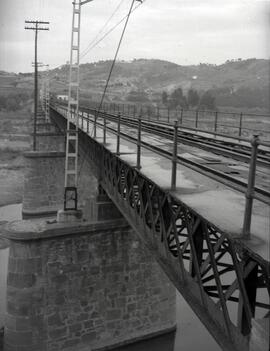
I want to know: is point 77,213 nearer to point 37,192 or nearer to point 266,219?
point 266,219

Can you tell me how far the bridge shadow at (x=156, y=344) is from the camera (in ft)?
47.9

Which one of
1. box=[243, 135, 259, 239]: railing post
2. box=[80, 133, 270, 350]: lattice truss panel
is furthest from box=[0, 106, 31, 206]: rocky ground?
box=[243, 135, 259, 239]: railing post

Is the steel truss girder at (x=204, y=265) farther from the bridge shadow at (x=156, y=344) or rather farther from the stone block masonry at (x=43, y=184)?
the stone block masonry at (x=43, y=184)

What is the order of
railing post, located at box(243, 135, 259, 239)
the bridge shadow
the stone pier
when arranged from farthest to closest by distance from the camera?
the stone pier, the bridge shadow, railing post, located at box(243, 135, 259, 239)

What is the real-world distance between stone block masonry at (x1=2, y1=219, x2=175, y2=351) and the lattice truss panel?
260 cm

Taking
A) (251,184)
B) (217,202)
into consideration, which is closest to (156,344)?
(217,202)

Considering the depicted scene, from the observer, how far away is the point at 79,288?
13.2 m

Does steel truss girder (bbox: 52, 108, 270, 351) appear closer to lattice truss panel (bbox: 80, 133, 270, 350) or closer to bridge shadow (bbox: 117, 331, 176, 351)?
lattice truss panel (bbox: 80, 133, 270, 350)

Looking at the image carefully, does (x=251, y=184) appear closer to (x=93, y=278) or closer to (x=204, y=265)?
(x=204, y=265)

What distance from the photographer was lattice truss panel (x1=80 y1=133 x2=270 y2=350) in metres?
4.27

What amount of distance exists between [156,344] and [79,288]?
417 centimetres

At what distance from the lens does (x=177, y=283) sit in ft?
20.7

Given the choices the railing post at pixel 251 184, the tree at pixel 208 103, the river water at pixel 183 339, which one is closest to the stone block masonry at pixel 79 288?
the river water at pixel 183 339

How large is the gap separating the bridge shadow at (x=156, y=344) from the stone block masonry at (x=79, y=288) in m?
0.25
